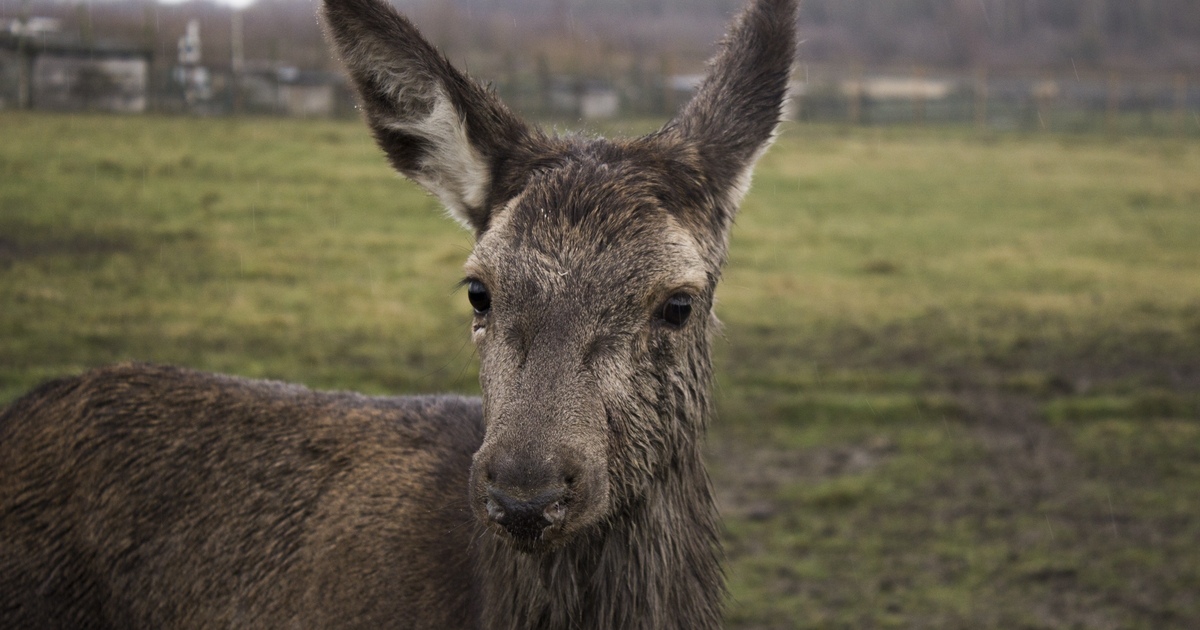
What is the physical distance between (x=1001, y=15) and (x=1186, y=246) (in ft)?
211

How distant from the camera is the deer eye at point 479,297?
339cm

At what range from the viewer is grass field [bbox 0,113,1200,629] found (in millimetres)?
7410

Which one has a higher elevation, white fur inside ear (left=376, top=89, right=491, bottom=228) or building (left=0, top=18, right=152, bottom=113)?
white fur inside ear (left=376, top=89, right=491, bottom=228)

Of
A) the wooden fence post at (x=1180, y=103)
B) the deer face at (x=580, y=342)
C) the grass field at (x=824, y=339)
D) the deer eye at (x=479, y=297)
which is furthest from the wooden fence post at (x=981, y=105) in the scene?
the deer eye at (x=479, y=297)

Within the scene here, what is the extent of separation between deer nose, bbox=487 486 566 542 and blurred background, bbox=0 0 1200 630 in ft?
5.08

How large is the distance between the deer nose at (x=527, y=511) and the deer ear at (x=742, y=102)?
1.28m

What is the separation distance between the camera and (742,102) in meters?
3.93

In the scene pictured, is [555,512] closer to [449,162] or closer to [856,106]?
[449,162]

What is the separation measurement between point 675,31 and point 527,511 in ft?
181

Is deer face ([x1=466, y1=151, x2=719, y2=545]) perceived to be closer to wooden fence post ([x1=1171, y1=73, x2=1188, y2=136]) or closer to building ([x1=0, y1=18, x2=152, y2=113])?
building ([x1=0, y1=18, x2=152, y2=113])

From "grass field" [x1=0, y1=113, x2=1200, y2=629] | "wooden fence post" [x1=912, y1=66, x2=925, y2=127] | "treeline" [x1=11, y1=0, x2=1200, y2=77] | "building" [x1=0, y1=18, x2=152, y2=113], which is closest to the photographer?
"grass field" [x1=0, y1=113, x2=1200, y2=629]

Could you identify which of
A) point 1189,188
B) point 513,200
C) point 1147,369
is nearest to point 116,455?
point 513,200

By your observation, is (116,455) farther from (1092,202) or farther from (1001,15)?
(1001,15)

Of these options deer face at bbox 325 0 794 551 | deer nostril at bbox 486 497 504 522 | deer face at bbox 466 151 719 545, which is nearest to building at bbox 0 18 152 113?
deer face at bbox 325 0 794 551
